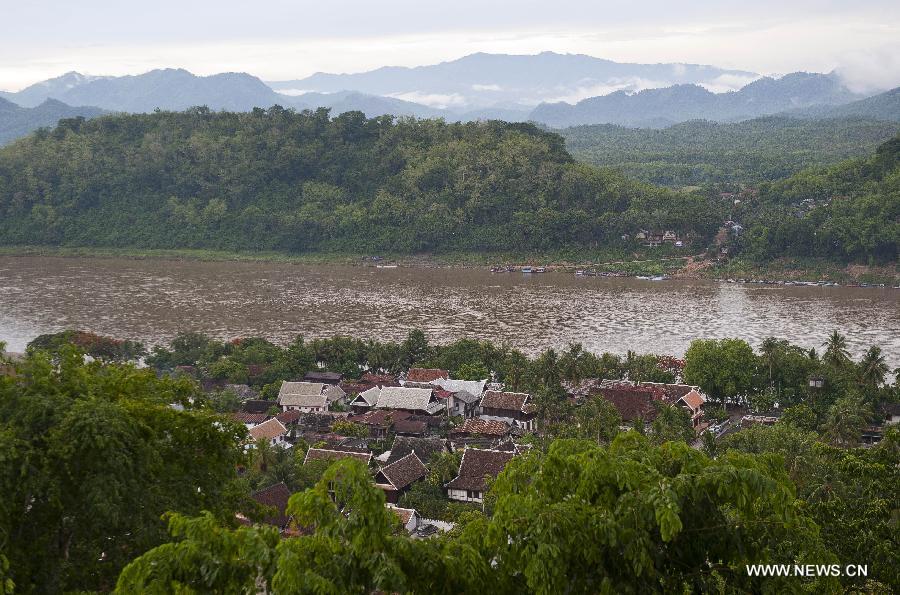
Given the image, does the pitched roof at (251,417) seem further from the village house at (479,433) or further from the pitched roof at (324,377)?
the village house at (479,433)

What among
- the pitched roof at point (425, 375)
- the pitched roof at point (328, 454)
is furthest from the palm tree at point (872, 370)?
the pitched roof at point (328, 454)

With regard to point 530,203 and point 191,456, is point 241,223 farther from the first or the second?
point 191,456

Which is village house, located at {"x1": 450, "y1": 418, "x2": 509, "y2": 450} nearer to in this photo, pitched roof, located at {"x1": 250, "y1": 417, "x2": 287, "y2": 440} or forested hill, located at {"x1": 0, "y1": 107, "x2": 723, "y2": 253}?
pitched roof, located at {"x1": 250, "y1": 417, "x2": 287, "y2": 440}

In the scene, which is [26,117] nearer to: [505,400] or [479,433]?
[505,400]

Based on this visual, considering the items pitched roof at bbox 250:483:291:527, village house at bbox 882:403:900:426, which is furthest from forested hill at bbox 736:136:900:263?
pitched roof at bbox 250:483:291:527

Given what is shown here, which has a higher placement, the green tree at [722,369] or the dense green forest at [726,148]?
the dense green forest at [726,148]

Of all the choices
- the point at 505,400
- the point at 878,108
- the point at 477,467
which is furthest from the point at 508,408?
the point at 878,108

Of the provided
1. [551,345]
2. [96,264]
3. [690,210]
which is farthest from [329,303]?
[690,210]
